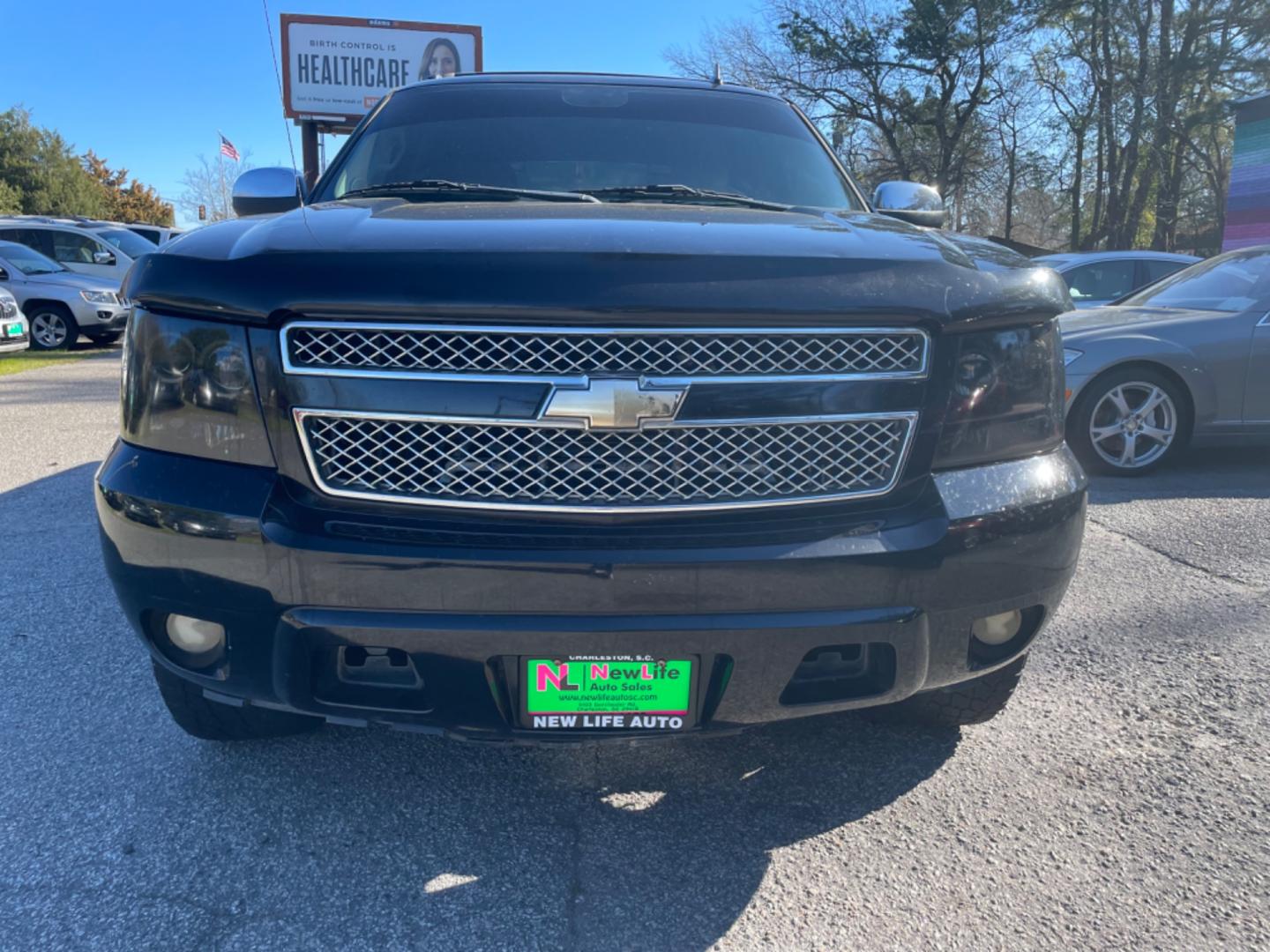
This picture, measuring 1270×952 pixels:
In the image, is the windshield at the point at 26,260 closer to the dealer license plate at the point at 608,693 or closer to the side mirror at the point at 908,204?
the side mirror at the point at 908,204

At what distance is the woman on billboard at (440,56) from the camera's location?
23.0 m

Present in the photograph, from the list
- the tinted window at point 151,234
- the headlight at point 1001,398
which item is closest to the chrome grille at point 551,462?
the headlight at point 1001,398

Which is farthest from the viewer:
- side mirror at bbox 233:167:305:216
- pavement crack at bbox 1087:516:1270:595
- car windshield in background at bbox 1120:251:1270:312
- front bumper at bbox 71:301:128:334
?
front bumper at bbox 71:301:128:334

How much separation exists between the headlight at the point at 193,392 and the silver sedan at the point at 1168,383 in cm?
516

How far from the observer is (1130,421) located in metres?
5.97

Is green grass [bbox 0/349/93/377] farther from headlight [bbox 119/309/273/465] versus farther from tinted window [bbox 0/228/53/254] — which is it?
headlight [bbox 119/309/273/465]

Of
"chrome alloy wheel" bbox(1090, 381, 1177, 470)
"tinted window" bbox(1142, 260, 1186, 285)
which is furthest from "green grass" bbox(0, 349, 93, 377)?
"tinted window" bbox(1142, 260, 1186, 285)

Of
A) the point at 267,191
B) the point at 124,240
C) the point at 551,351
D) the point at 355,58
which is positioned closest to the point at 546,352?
the point at 551,351

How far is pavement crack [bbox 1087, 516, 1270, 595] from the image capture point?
13.3 feet

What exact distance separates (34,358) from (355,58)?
40.8 feet

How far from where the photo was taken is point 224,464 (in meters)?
1.93

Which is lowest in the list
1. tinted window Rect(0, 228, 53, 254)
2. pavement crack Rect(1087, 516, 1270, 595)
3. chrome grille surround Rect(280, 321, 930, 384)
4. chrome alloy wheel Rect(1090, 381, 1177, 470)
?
pavement crack Rect(1087, 516, 1270, 595)

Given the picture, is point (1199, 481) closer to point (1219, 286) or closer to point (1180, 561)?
point (1219, 286)

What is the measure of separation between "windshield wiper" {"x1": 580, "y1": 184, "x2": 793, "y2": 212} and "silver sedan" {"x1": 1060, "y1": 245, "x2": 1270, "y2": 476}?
3.71 meters
